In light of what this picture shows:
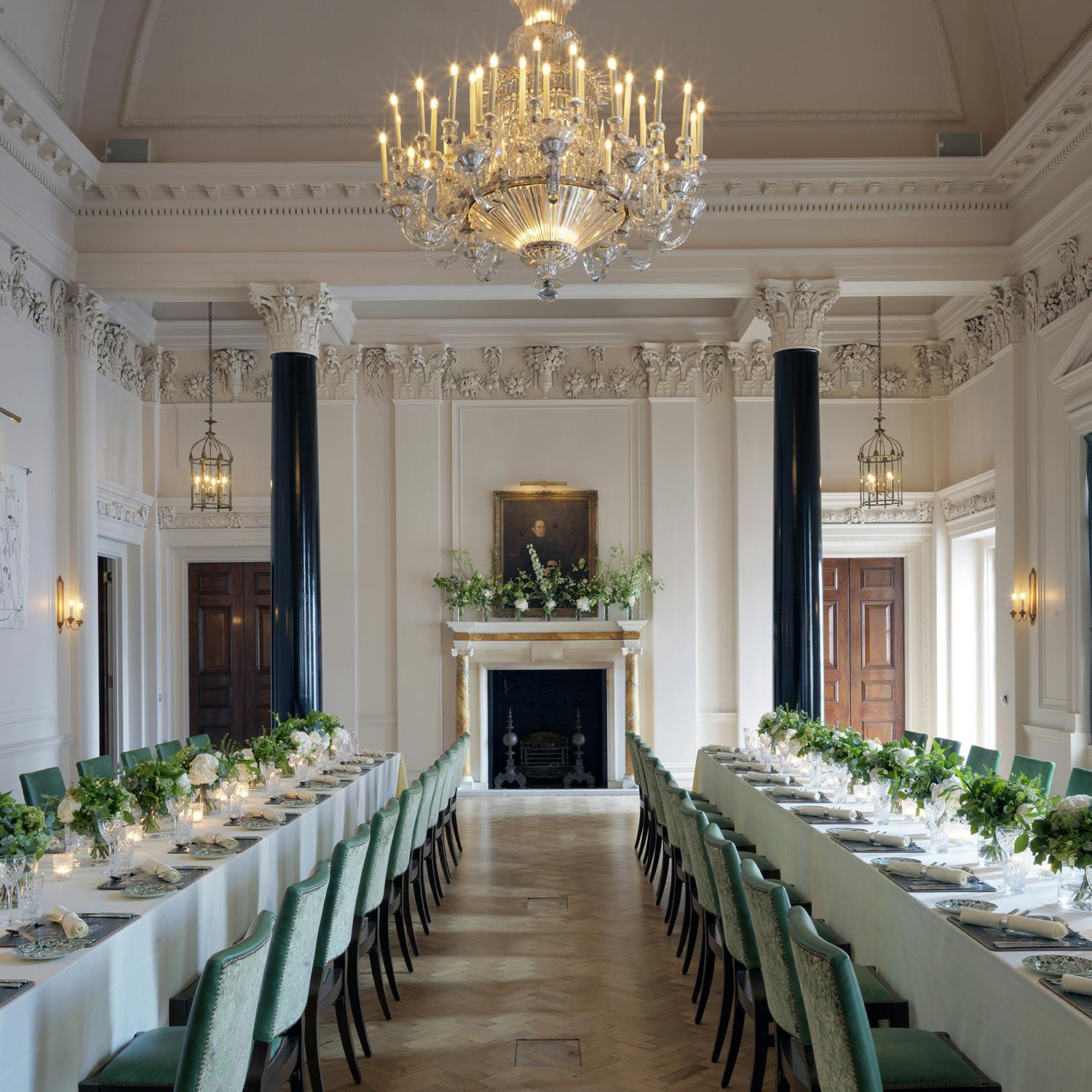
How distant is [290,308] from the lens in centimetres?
918

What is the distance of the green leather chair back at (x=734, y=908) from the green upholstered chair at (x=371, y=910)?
4.58 ft

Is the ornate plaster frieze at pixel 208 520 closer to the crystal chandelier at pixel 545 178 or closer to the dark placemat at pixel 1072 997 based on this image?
the crystal chandelier at pixel 545 178

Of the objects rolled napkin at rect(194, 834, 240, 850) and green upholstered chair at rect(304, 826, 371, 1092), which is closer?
green upholstered chair at rect(304, 826, 371, 1092)

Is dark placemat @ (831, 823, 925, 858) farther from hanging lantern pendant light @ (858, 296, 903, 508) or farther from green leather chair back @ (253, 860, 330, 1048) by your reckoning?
hanging lantern pendant light @ (858, 296, 903, 508)

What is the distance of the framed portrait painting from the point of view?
474 inches

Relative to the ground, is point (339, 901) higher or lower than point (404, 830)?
higher

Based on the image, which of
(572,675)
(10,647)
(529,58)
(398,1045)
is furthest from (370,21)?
(398,1045)

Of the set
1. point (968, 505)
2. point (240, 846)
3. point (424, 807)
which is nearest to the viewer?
point (240, 846)

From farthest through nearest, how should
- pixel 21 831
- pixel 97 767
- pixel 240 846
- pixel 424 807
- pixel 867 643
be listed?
1. pixel 867 643
2. pixel 97 767
3. pixel 424 807
4. pixel 240 846
5. pixel 21 831

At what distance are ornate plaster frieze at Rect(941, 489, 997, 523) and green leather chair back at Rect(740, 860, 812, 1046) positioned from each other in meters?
7.72

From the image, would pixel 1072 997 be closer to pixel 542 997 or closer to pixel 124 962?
pixel 124 962

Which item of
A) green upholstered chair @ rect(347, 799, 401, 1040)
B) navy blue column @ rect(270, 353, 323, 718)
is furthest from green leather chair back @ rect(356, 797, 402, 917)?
navy blue column @ rect(270, 353, 323, 718)

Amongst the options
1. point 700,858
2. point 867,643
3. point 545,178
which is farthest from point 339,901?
point 867,643

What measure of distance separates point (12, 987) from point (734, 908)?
7.63ft
